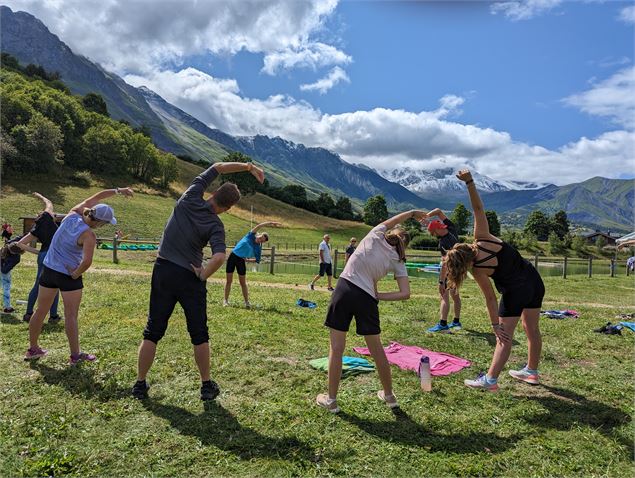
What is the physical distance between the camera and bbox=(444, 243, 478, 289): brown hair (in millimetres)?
4898

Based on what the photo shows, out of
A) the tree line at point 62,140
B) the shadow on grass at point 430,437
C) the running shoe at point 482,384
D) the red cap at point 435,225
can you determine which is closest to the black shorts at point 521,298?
the running shoe at point 482,384

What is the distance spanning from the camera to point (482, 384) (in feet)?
17.4

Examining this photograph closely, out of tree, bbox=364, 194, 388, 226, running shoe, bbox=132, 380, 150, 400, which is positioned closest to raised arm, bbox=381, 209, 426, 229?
running shoe, bbox=132, 380, 150, 400

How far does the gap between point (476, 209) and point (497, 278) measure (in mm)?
910

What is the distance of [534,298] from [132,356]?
5578 millimetres

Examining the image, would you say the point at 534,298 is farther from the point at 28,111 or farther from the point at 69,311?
the point at 28,111

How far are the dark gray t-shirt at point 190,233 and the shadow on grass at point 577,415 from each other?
13.3 ft

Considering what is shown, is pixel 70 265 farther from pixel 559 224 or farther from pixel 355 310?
pixel 559 224

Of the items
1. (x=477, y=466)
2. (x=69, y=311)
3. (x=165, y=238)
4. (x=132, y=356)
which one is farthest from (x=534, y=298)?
(x=69, y=311)

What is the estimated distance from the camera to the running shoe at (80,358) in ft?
18.2

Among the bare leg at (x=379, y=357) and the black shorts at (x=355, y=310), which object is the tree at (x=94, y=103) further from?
the bare leg at (x=379, y=357)

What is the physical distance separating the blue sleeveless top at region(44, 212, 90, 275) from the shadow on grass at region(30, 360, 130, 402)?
4.14 feet

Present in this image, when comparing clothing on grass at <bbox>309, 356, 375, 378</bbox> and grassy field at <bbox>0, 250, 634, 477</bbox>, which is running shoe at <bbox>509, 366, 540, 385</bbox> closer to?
grassy field at <bbox>0, 250, 634, 477</bbox>

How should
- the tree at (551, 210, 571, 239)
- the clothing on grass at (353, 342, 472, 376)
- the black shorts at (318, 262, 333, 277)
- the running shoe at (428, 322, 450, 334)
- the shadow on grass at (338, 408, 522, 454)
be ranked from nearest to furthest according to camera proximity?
the shadow on grass at (338, 408, 522, 454) < the clothing on grass at (353, 342, 472, 376) < the running shoe at (428, 322, 450, 334) < the black shorts at (318, 262, 333, 277) < the tree at (551, 210, 571, 239)
